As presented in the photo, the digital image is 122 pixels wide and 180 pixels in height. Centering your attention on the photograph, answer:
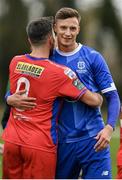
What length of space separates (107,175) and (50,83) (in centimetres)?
116

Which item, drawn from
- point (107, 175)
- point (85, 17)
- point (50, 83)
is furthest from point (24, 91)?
point (85, 17)

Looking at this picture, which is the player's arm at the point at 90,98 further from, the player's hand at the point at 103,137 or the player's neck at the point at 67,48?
the player's neck at the point at 67,48

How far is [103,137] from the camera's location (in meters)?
7.05

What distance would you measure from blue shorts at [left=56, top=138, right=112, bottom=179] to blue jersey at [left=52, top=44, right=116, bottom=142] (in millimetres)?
74

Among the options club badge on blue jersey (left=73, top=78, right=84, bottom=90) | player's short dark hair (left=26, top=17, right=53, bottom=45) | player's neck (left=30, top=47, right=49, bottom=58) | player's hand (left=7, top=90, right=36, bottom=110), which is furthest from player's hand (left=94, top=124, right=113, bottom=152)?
player's short dark hair (left=26, top=17, right=53, bottom=45)

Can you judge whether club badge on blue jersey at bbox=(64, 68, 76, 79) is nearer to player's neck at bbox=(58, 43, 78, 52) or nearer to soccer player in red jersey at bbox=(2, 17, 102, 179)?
soccer player in red jersey at bbox=(2, 17, 102, 179)

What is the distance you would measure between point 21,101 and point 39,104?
17cm

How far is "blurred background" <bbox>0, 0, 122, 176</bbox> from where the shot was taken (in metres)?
40.7

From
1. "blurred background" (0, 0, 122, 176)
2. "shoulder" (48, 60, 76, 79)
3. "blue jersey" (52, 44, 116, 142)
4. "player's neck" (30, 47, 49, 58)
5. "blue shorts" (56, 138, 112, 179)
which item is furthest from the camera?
"blurred background" (0, 0, 122, 176)

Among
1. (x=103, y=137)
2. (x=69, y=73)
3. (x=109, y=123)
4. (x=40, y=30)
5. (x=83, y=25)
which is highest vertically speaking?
(x=40, y=30)

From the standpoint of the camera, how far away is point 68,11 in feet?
24.6

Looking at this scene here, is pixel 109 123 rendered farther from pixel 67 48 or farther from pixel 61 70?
pixel 67 48

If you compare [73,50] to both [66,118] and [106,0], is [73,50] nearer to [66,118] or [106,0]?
[66,118]

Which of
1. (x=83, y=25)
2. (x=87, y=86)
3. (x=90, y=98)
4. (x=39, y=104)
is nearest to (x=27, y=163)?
(x=39, y=104)
